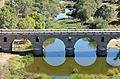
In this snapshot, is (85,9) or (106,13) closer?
(106,13)

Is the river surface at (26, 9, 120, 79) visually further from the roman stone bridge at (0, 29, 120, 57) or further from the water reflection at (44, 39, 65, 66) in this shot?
the roman stone bridge at (0, 29, 120, 57)

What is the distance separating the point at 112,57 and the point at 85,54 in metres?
4.96

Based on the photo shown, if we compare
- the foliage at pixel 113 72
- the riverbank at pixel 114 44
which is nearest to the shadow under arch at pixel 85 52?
the riverbank at pixel 114 44

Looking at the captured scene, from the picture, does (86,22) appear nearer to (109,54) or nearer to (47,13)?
(47,13)

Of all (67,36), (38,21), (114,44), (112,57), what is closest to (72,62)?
(67,36)

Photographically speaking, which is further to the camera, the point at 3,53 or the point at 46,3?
the point at 46,3

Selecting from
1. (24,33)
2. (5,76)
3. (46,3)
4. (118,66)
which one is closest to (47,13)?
(46,3)

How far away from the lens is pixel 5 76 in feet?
178

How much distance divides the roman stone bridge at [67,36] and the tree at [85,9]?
1010 inches

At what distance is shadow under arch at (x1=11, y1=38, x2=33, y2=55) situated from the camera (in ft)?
250

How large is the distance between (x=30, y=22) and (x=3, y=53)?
12274 millimetres

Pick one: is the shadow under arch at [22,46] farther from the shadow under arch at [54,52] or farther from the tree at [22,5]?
the tree at [22,5]

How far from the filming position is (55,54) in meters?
75.4

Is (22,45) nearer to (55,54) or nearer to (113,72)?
(55,54)
